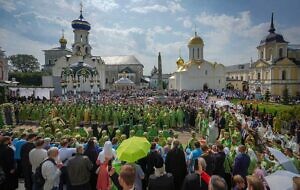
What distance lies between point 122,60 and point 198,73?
4139 cm

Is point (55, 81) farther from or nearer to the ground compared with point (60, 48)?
nearer to the ground

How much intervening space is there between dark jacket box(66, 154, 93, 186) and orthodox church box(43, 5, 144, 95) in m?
46.8

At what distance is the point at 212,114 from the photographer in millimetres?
19406

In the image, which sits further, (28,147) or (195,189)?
(28,147)

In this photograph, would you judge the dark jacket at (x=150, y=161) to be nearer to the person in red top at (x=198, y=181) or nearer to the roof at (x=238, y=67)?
the person in red top at (x=198, y=181)

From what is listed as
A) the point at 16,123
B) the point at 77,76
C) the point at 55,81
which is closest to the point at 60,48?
the point at 55,81

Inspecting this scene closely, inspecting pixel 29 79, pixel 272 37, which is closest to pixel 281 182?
pixel 272 37

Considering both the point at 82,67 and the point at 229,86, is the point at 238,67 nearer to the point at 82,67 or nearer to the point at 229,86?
the point at 229,86

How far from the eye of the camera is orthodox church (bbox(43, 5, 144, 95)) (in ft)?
180

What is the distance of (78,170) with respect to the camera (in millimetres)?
5867

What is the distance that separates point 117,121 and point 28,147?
11745mm

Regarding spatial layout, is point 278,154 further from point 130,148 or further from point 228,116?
point 228,116

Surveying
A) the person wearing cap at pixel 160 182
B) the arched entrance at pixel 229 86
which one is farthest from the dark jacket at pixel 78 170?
the arched entrance at pixel 229 86

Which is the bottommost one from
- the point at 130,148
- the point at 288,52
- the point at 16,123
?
the point at 16,123
